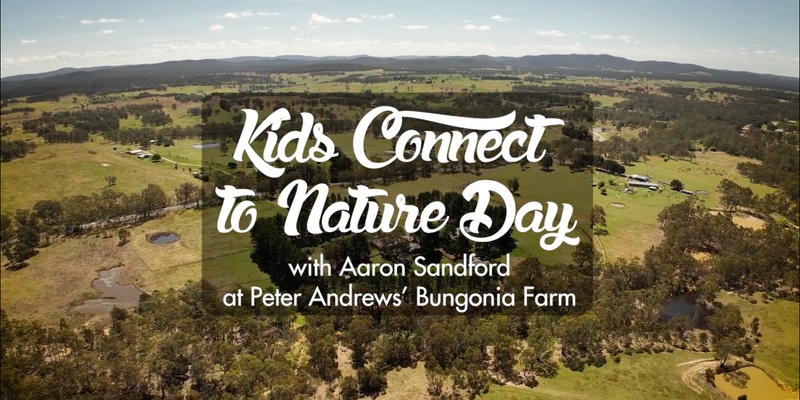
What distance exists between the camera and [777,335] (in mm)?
43719

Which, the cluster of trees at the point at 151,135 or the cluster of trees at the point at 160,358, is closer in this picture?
the cluster of trees at the point at 160,358

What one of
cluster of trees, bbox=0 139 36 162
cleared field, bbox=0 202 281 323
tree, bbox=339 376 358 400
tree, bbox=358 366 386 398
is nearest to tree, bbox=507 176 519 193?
cleared field, bbox=0 202 281 323

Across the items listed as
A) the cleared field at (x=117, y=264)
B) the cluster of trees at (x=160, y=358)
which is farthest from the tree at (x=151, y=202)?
the cluster of trees at (x=160, y=358)

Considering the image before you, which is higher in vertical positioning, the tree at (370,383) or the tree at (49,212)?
the tree at (49,212)

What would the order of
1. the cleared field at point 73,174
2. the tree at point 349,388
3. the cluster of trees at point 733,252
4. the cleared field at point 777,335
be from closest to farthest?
the tree at point 349,388, the cleared field at point 777,335, the cluster of trees at point 733,252, the cleared field at point 73,174

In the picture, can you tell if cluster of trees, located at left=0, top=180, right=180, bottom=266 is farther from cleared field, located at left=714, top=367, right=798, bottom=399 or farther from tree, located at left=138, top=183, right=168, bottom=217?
cleared field, located at left=714, top=367, right=798, bottom=399

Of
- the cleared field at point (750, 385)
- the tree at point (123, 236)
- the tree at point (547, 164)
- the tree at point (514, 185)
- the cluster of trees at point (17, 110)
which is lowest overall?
the cleared field at point (750, 385)

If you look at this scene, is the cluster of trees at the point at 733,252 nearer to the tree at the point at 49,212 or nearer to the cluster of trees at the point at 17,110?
the tree at the point at 49,212

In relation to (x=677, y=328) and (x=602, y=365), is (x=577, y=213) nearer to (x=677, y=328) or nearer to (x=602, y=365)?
(x=677, y=328)

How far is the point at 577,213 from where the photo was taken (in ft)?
244

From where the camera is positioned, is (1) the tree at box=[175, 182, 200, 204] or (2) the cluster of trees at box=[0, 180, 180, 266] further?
(1) the tree at box=[175, 182, 200, 204]

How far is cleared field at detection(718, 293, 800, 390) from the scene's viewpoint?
38875 mm

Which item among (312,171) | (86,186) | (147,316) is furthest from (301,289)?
(86,186)

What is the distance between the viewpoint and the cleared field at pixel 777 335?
128 feet
